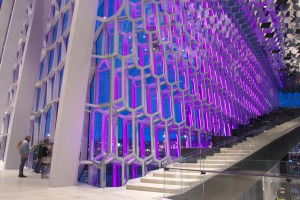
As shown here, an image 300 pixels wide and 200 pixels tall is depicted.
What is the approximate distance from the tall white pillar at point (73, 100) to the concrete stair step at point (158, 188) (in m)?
1.69

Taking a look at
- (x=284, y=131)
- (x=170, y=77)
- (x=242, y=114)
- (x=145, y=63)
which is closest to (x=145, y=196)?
(x=145, y=63)

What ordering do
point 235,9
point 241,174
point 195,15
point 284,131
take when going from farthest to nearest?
point 235,9 → point 284,131 → point 195,15 → point 241,174

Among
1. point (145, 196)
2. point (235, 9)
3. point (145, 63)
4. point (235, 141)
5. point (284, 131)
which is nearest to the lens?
point (145, 196)

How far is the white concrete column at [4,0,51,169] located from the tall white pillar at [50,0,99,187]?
4.47 meters

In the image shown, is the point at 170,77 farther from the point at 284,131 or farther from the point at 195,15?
the point at 284,131

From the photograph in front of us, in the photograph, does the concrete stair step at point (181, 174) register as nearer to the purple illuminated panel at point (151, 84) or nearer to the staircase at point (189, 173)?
the staircase at point (189, 173)

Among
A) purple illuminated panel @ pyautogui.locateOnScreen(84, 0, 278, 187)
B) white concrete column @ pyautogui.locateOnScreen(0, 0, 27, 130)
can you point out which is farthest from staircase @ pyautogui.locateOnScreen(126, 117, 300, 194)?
white concrete column @ pyautogui.locateOnScreen(0, 0, 27, 130)

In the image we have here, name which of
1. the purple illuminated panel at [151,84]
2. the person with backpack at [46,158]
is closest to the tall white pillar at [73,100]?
the purple illuminated panel at [151,84]

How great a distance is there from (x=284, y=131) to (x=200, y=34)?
Result: 797 centimetres

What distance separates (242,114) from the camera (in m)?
22.4

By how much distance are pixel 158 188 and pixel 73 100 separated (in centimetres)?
325

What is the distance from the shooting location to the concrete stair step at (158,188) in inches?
248

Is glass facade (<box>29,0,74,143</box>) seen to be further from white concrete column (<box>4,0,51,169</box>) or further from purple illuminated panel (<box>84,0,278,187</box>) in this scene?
purple illuminated panel (<box>84,0,278,187</box>)

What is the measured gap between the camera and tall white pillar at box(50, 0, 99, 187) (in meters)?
7.23
